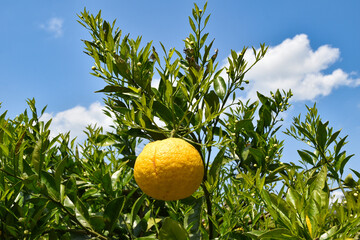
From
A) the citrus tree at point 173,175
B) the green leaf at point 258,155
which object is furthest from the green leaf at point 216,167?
the green leaf at point 258,155

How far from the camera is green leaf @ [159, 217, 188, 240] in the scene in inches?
33.7

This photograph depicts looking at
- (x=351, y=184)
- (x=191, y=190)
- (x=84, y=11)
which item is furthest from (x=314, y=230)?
(x=84, y=11)

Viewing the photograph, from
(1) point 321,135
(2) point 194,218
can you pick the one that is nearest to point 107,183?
(2) point 194,218

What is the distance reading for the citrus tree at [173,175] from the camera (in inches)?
32.2

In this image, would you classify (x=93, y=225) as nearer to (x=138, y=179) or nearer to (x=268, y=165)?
(x=138, y=179)

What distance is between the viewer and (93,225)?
36.8 inches

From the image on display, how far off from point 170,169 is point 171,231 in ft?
0.53

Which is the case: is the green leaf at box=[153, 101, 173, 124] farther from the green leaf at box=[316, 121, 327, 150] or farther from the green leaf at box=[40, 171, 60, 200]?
the green leaf at box=[316, 121, 327, 150]

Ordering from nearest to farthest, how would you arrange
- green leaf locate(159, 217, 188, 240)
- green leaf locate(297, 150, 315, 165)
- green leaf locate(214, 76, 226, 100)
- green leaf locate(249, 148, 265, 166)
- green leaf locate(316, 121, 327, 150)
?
1. green leaf locate(159, 217, 188, 240)
2. green leaf locate(214, 76, 226, 100)
3. green leaf locate(249, 148, 265, 166)
4. green leaf locate(316, 121, 327, 150)
5. green leaf locate(297, 150, 315, 165)

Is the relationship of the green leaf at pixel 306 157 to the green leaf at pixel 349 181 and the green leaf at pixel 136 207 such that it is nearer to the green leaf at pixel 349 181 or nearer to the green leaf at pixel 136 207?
the green leaf at pixel 349 181

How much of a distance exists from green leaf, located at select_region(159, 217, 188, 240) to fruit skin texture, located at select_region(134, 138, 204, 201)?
74 millimetres

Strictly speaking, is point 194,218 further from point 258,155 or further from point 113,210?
point 258,155

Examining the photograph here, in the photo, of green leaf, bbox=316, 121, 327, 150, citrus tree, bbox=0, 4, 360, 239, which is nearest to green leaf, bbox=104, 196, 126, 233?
citrus tree, bbox=0, 4, 360, 239

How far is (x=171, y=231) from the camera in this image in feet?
2.83
